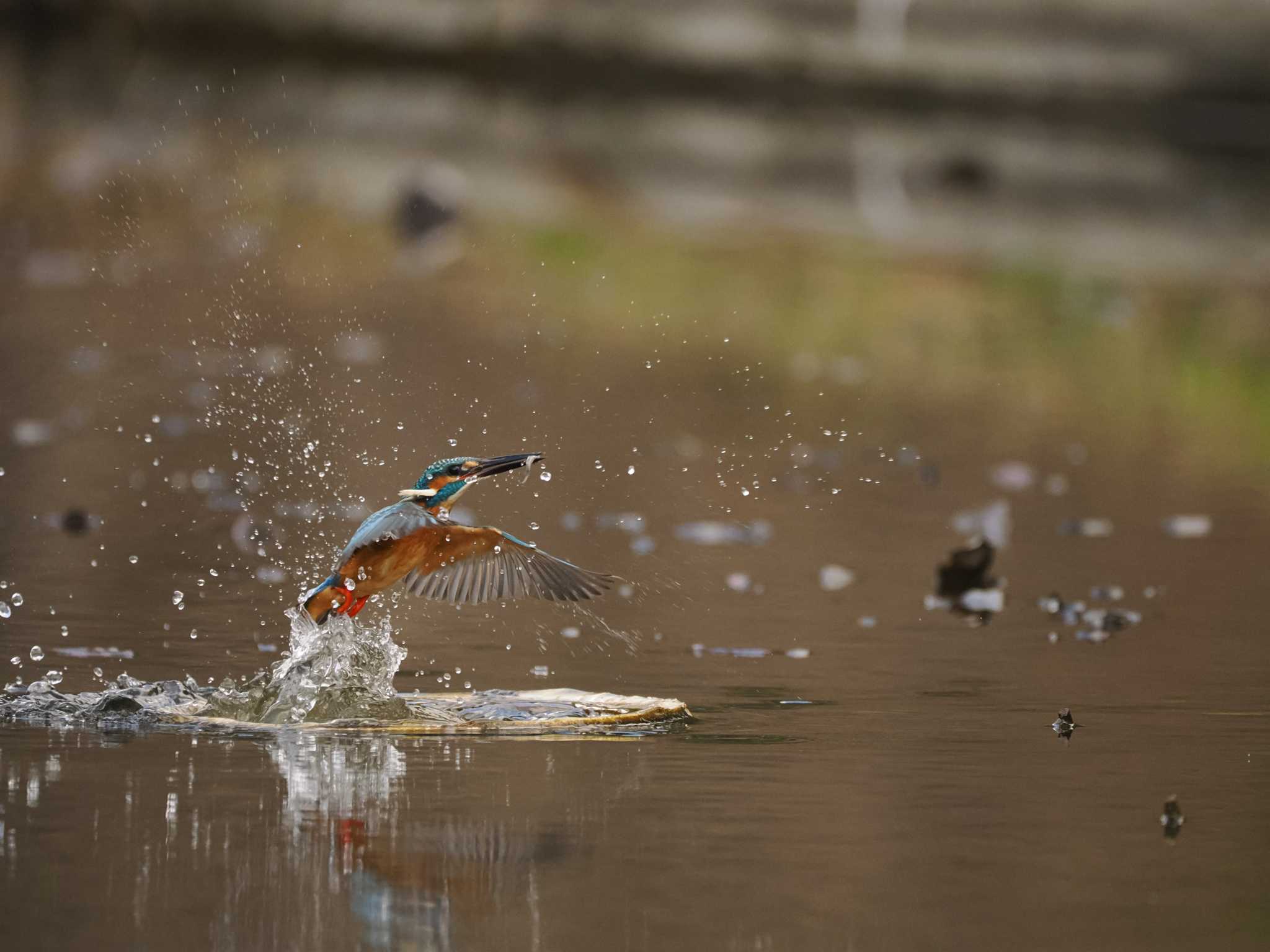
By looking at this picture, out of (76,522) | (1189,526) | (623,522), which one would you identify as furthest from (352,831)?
(1189,526)

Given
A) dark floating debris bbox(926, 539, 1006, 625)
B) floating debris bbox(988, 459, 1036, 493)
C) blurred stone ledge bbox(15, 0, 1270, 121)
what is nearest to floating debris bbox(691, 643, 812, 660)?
dark floating debris bbox(926, 539, 1006, 625)

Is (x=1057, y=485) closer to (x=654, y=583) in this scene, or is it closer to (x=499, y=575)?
(x=654, y=583)

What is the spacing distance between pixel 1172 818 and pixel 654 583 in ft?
10.1

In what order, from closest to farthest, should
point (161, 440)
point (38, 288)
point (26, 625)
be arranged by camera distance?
point (26, 625)
point (161, 440)
point (38, 288)

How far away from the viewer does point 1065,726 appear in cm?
533

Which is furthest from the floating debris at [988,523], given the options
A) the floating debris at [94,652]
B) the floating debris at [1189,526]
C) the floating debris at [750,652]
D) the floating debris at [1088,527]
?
the floating debris at [94,652]

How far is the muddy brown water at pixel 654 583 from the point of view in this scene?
152 inches

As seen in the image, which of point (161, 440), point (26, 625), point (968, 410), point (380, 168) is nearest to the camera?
point (26, 625)

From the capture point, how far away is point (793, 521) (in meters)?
8.54

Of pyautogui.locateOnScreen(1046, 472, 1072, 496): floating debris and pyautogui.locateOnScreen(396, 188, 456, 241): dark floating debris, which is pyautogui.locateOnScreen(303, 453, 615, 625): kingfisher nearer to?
pyautogui.locateOnScreen(1046, 472, 1072, 496): floating debris

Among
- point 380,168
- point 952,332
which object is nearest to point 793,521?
point 952,332

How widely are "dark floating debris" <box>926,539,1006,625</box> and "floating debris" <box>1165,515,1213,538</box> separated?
3.95 feet

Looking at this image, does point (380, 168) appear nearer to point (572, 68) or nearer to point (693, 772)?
point (572, 68)

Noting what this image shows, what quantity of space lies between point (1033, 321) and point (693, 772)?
9.62 m
